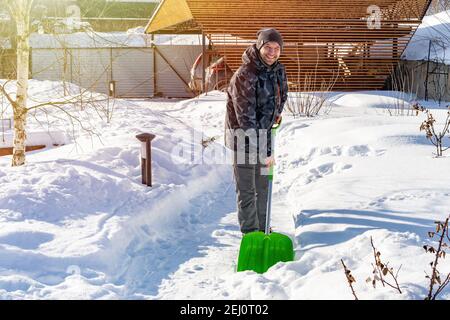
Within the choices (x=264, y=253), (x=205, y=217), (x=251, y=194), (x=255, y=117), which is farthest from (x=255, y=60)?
(x=205, y=217)

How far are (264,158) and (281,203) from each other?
177 centimetres

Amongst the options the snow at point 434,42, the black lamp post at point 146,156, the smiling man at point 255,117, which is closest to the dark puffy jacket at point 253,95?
the smiling man at point 255,117

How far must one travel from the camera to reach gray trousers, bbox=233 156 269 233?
511 centimetres

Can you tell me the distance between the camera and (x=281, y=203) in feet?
22.0

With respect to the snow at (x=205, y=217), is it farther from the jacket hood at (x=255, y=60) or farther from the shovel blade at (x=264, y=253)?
the jacket hood at (x=255, y=60)

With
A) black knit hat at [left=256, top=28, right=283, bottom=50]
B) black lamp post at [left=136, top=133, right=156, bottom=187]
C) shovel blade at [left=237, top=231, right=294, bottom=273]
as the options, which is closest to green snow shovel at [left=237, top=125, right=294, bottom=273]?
shovel blade at [left=237, top=231, right=294, bottom=273]

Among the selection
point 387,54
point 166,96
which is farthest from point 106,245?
point 166,96

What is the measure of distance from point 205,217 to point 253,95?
1960 mm

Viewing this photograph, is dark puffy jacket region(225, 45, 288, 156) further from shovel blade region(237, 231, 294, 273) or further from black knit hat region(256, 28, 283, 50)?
shovel blade region(237, 231, 294, 273)

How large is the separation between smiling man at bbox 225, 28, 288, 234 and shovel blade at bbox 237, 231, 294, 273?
70 centimetres

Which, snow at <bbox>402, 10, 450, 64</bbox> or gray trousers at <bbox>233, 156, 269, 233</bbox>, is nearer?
gray trousers at <bbox>233, 156, 269, 233</bbox>

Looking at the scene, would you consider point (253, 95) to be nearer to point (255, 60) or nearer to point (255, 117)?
point (255, 117)
